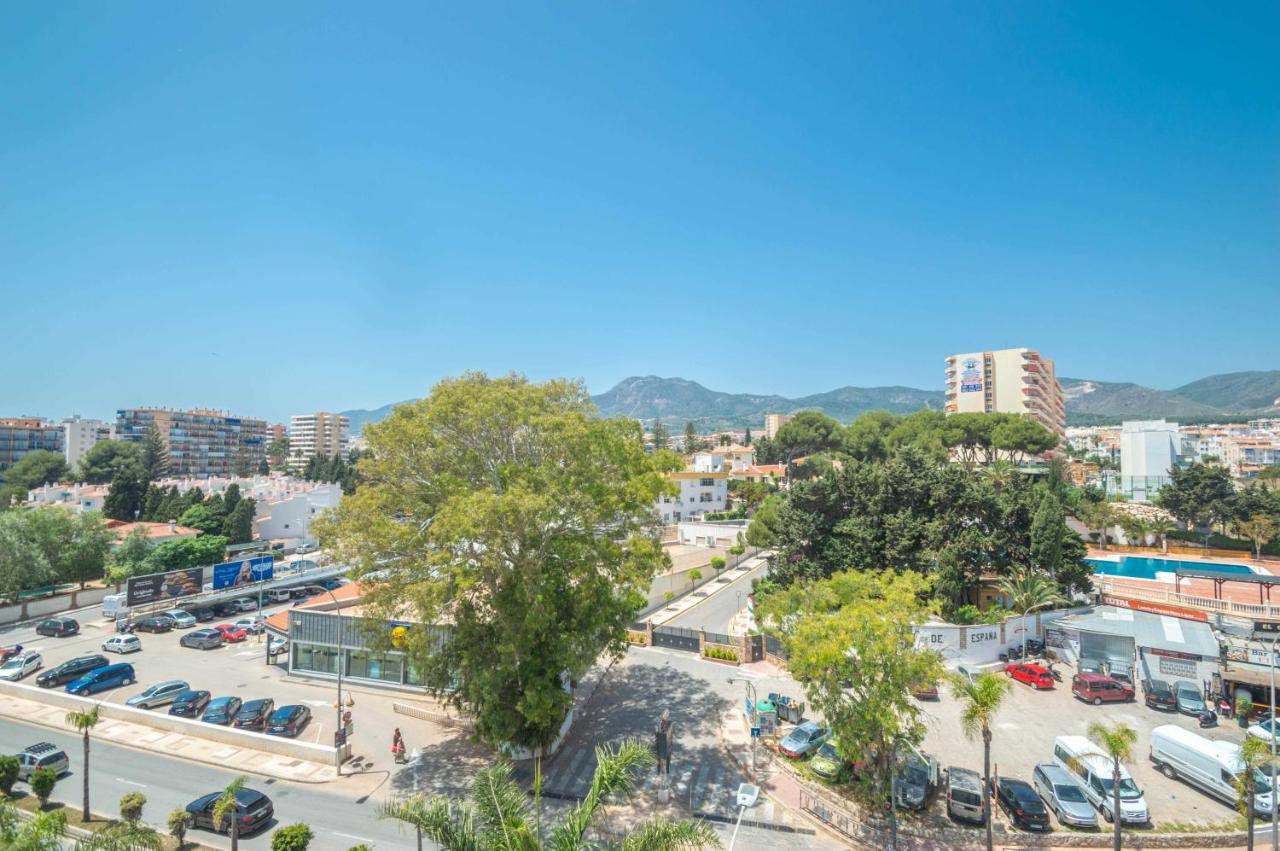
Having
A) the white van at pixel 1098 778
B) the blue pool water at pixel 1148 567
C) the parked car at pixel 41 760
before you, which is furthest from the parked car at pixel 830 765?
the blue pool water at pixel 1148 567

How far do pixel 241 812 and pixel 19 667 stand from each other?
23.2m

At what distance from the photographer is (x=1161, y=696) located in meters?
26.6

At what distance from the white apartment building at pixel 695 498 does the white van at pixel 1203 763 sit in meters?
58.3

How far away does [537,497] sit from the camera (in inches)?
727

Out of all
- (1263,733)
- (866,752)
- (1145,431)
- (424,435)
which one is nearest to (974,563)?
(1263,733)

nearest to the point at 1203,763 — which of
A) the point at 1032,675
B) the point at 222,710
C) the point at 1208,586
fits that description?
the point at 1032,675

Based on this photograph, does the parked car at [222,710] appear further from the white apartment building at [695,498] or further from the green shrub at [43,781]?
the white apartment building at [695,498]

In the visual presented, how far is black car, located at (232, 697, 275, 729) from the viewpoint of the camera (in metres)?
25.0

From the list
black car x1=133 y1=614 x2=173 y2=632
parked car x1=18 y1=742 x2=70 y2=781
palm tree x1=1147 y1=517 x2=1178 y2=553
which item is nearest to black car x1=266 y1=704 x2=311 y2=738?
parked car x1=18 y1=742 x2=70 y2=781

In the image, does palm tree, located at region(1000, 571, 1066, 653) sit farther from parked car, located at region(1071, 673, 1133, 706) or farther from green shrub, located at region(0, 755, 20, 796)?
green shrub, located at region(0, 755, 20, 796)

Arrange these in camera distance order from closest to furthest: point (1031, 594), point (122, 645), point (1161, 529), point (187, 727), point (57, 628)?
point (187, 727) → point (1031, 594) → point (122, 645) → point (57, 628) → point (1161, 529)

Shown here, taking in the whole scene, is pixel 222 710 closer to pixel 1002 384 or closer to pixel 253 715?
pixel 253 715

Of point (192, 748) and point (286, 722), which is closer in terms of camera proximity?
point (192, 748)

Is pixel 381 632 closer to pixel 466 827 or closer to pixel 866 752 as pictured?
pixel 466 827
